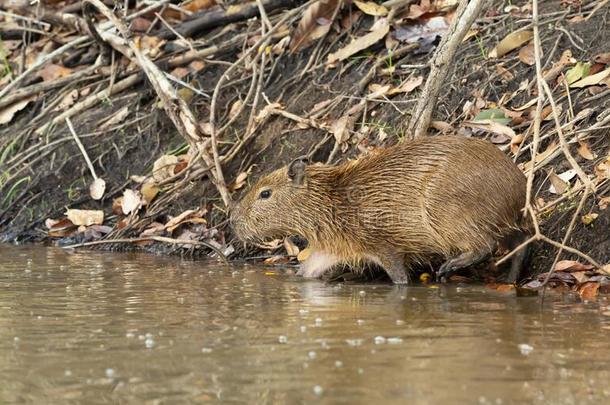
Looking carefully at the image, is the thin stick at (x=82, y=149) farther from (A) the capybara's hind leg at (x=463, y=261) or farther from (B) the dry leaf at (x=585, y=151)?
(B) the dry leaf at (x=585, y=151)

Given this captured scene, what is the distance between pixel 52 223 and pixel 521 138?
3476mm

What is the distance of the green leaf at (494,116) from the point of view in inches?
273

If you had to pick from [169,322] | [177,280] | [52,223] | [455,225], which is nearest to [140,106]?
[52,223]

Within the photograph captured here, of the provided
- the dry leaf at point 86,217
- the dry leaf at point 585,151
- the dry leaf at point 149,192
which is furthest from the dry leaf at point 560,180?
the dry leaf at point 86,217

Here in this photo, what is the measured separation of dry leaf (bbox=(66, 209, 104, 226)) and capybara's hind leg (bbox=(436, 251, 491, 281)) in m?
3.08

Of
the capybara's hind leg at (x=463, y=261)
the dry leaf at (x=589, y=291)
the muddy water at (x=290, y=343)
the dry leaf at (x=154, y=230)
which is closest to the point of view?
the muddy water at (x=290, y=343)

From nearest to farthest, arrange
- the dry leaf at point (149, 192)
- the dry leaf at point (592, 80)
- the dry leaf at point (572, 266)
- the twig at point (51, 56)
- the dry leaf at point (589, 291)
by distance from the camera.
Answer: the dry leaf at point (589, 291), the dry leaf at point (572, 266), the dry leaf at point (592, 80), the dry leaf at point (149, 192), the twig at point (51, 56)

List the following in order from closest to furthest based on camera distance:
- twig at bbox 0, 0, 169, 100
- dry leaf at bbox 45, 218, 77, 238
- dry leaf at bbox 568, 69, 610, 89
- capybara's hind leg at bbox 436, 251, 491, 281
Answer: capybara's hind leg at bbox 436, 251, 491, 281 → dry leaf at bbox 568, 69, 610, 89 → dry leaf at bbox 45, 218, 77, 238 → twig at bbox 0, 0, 169, 100

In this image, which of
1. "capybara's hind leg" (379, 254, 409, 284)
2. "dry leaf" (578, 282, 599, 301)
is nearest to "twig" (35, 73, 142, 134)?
"capybara's hind leg" (379, 254, 409, 284)

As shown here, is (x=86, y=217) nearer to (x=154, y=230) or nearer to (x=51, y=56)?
(x=154, y=230)

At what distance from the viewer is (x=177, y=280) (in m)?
6.18

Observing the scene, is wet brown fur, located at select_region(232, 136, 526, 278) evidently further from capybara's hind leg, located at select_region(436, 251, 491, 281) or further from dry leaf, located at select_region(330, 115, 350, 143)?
dry leaf, located at select_region(330, 115, 350, 143)

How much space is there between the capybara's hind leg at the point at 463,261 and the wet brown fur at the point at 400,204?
1.1 inches

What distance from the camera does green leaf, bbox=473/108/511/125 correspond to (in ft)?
22.7
